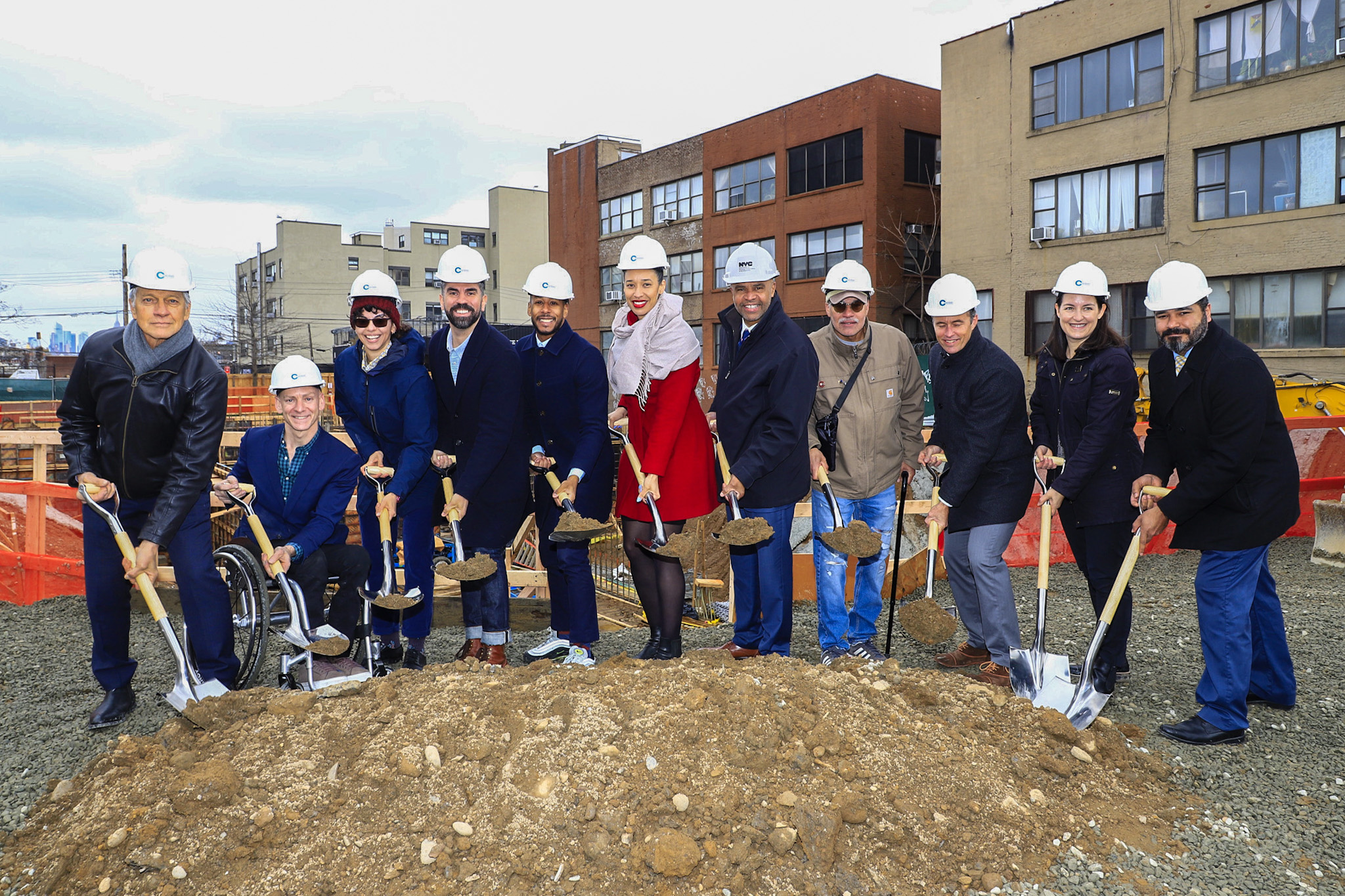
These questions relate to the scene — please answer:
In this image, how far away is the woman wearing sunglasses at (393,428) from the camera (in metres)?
4.89

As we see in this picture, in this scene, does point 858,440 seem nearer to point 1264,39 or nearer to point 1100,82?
point 1264,39

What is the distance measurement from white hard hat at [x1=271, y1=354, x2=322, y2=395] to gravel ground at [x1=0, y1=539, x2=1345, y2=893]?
1768 mm

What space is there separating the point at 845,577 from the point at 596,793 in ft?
8.08

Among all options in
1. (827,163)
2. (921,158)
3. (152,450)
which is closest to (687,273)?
(827,163)

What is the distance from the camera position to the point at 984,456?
4.64 m

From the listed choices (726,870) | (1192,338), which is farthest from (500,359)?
(1192,338)

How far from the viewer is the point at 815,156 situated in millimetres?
31375

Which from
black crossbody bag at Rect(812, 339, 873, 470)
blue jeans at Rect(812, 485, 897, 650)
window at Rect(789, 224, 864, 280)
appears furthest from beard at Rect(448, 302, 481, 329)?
window at Rect(789, 224, 864, 280)

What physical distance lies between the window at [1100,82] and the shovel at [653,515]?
74.2 feet

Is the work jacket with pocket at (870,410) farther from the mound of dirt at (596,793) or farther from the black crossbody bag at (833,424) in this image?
the mound of dirt at (596,793)

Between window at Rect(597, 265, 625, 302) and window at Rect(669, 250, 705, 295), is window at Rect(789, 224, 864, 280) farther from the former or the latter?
window at Rect(597, 265, 625, 302)

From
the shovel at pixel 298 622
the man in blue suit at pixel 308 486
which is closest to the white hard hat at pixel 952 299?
the man in blue suit at pixel 308 486

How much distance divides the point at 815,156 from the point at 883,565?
93.8ft

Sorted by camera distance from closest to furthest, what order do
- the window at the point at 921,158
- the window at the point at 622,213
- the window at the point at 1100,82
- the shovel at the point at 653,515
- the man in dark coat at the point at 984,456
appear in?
the man in dark coat at the point at 984,456
the shovel at the point at 653,515
the window at the point at 1100,82
the window at the point at 921,158
the window at the point at 622,213
